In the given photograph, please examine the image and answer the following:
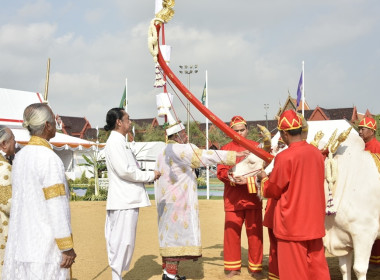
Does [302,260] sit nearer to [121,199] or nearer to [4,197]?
[121,199]

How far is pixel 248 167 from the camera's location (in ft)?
18.2

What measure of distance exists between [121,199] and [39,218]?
6.06 ft

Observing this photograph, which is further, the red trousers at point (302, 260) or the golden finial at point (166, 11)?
the golden finial at point (166, 11)

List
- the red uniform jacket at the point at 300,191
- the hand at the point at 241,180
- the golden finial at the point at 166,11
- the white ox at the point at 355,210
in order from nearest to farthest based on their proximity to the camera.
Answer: the red uniform jacket at the point at 300,191, the white ox at the point at 355,210, the golden finial at the point at 166,11, the hand at the point at 241,180

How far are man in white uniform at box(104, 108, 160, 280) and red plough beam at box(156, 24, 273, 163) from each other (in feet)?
2.39

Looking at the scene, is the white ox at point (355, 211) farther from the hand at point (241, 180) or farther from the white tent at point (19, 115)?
the white tent at point (19, 115)

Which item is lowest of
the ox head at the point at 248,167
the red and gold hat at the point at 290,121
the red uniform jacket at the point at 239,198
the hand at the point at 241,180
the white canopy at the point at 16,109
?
the red uniform jacket at the point at 239,198

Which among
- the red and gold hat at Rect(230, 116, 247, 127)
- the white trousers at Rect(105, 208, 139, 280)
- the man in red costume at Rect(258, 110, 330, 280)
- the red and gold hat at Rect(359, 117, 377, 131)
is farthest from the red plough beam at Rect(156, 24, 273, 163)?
the red and gold hat at Rect(359, 117, 377, 131)

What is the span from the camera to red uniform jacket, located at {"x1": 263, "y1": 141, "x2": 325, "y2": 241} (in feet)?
13.3

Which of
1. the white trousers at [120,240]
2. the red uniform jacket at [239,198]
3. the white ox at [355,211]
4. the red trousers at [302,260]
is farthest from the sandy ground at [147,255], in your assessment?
the red trousers at [302,260]

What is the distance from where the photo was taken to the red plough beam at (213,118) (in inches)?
194

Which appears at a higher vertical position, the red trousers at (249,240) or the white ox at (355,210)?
the white ox at (355,210)

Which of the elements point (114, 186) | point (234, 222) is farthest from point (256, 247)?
point (114, 186)

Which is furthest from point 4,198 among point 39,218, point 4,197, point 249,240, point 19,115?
point 19,115
